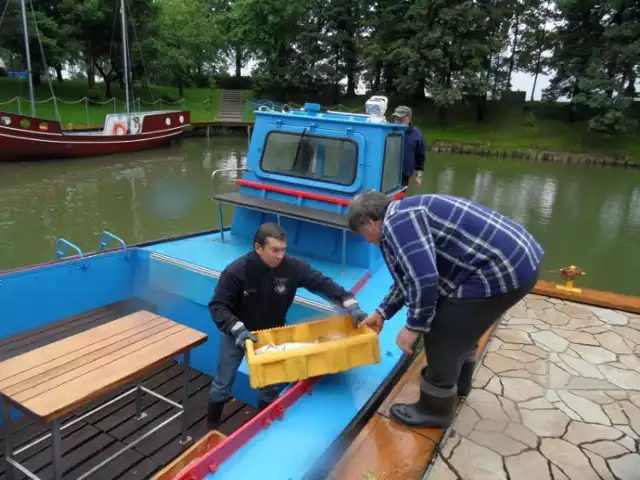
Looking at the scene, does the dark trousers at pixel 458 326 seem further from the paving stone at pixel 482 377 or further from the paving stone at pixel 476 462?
the paving stone at pixel 482 377

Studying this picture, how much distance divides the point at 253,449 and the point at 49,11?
101 ft

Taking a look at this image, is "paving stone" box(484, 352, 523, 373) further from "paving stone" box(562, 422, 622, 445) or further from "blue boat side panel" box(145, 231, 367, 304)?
"blue boat side panel" box(145, 231, 367, 304)

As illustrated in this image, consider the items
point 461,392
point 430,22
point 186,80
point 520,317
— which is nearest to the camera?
point 461,392

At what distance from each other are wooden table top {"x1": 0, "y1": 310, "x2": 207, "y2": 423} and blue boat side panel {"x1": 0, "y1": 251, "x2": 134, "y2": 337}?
3.69 ft

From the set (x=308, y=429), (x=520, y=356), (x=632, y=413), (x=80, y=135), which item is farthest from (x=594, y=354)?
(x=80, y=135)

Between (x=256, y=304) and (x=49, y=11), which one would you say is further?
(x=49, y=11)

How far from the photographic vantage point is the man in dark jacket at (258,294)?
2795 mm

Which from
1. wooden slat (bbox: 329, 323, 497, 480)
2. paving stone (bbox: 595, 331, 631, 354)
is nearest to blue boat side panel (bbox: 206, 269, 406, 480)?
wooden slat (bbox: 329, 323, 497, 480)

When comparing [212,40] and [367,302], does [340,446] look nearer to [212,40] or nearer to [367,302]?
[367,302]

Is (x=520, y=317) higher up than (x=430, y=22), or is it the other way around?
(x=430, y=22)

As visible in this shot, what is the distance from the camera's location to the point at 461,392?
3.31m

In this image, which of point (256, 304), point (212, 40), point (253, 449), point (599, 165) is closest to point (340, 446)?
point (253, 449)

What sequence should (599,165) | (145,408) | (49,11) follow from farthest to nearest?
(49,11)
(599,165)
(145,408)

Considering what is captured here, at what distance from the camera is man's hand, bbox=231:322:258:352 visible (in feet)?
8.77
